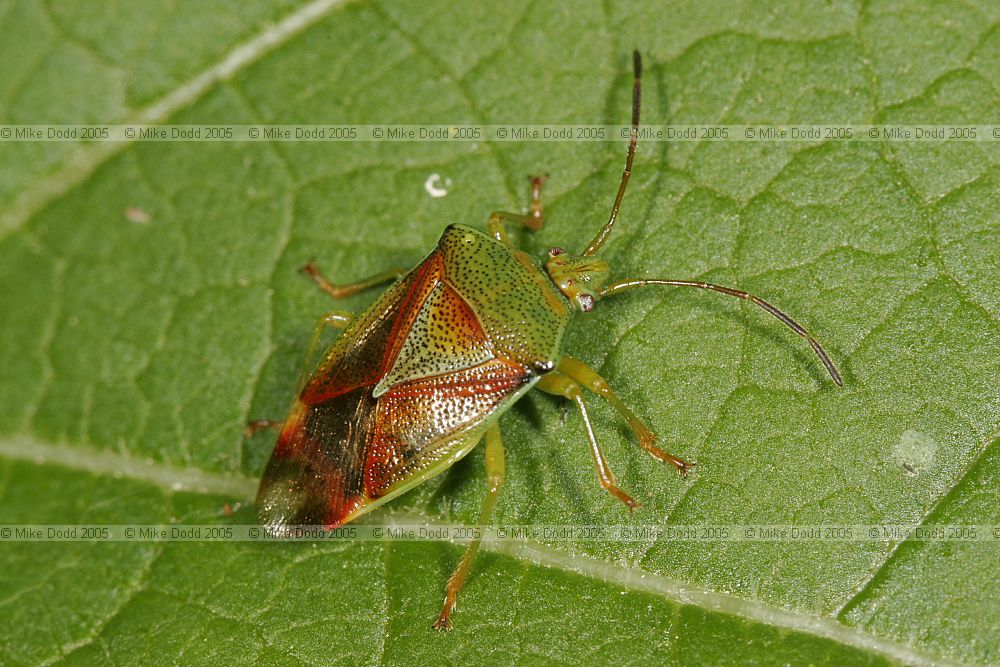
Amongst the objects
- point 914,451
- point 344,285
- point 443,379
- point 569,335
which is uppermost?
point 344,285

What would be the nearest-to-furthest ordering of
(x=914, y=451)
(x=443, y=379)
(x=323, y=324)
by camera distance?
(x=914, y=451) → (x=443, y=379) → (x=323, y=324)

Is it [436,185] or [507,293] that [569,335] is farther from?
[436,185]

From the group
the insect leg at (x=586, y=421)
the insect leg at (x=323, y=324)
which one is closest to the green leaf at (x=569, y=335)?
the insect leg at (x=586, y=421)

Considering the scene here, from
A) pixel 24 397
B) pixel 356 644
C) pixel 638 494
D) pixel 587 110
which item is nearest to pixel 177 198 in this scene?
pixel 24 397

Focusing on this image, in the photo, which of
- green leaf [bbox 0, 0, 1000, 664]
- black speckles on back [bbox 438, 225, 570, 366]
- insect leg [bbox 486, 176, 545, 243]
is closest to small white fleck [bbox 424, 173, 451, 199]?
green leaf [bbox 0, 0, 1000, 664]

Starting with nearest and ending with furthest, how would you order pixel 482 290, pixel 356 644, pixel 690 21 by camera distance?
pixel 356 644, pixel 482 290, pixel 690 21

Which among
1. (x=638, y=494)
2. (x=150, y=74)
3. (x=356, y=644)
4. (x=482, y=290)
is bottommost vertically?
(x=356, y=644)

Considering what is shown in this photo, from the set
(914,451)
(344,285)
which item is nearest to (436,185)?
(344,285)

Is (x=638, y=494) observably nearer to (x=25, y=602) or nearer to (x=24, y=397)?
(x=25, y=602)
